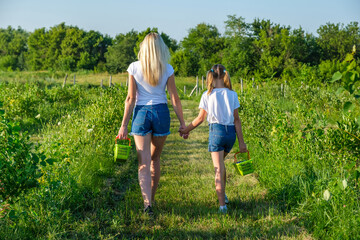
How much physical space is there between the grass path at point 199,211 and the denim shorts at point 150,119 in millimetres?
862

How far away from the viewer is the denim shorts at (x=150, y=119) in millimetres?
3311

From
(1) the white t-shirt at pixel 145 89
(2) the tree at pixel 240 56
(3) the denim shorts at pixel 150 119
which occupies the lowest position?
(3) the denim shorts at pixel 150 119

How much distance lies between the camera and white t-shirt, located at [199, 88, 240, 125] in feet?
11.6

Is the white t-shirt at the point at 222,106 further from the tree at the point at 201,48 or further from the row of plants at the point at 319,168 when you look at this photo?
the tree at the point at 201,48

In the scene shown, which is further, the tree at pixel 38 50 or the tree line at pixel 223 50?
the tree at pixel 38 50

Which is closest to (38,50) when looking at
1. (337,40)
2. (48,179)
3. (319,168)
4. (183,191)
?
(337,40)

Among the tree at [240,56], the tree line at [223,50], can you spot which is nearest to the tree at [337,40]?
the tree line at [223,50]

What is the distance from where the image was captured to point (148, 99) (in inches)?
131

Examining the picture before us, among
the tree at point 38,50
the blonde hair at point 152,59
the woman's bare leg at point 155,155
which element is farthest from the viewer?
the tree at point 38,50

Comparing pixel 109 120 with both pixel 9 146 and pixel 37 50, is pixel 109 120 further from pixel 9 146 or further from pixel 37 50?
pixel 37 50

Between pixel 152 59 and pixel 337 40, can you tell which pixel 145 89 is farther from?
pixel 337 40

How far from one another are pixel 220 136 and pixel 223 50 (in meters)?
40.8

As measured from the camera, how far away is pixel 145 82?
3.31 m

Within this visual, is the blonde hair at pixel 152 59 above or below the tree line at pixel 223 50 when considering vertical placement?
below
